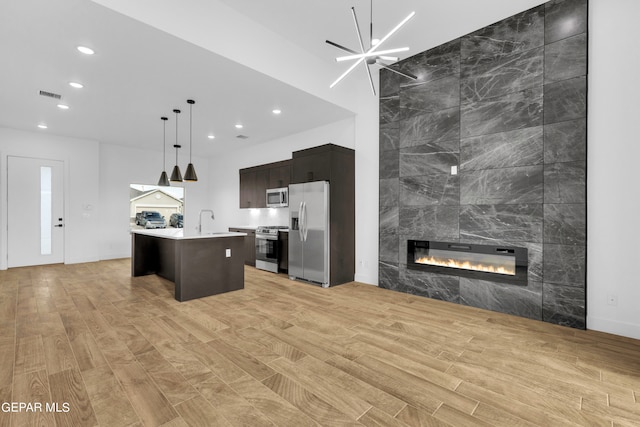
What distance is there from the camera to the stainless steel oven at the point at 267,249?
5.97m

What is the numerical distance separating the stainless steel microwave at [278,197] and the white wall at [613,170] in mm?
4875

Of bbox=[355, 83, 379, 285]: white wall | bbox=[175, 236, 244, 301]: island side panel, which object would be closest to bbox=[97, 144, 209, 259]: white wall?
bbox=[175, 236, 244, 301]: island side panel

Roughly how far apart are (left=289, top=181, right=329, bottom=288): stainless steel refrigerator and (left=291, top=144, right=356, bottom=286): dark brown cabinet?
11cm

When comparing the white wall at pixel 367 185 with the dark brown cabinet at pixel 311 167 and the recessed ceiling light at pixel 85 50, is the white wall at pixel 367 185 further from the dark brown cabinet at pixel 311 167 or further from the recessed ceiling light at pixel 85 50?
the recessed ceiling light at pixel 85 50

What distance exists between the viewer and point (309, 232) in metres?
5.09

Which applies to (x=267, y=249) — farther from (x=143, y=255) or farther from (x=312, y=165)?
(x=143, y=255)

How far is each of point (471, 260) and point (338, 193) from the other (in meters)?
2.24

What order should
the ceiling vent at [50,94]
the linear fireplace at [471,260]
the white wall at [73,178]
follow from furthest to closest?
1. the white wall at [73,178]
2. the ceiling vent at [50,94]
3. the linear fireplace at [471,260]

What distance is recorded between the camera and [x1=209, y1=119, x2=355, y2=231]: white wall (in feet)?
18.9

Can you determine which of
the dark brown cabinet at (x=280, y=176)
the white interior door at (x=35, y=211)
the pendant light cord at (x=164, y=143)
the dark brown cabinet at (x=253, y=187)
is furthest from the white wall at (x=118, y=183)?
the dark brown cabinet at (x=280, y=176)

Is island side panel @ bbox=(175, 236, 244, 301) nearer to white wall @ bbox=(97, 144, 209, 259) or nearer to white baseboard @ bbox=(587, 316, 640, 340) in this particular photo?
white baseboard @ bbox=(587, 316, 640, 340)

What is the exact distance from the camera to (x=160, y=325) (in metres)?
3.15

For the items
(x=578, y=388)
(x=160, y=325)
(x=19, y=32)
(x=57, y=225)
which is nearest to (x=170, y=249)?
(x=160, y=325)

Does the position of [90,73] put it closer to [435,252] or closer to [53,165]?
[53,165]
